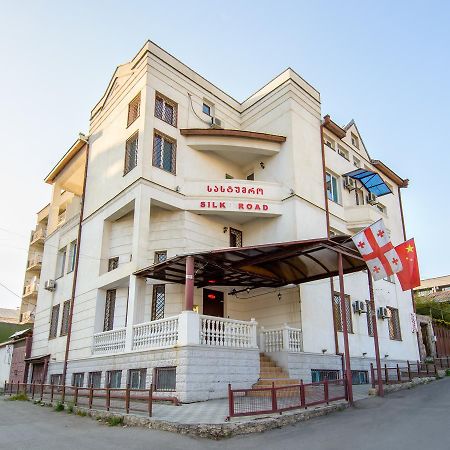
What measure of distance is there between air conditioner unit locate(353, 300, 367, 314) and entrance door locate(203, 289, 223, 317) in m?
6.47

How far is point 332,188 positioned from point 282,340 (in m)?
9.17

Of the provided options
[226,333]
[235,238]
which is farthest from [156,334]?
[235,238]

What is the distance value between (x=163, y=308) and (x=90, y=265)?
14.6ft

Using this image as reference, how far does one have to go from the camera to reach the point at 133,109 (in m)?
19.5

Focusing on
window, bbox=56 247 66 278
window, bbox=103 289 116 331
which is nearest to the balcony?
window, bbox=103 289 116 331

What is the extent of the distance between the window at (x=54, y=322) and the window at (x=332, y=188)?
14.5 meters

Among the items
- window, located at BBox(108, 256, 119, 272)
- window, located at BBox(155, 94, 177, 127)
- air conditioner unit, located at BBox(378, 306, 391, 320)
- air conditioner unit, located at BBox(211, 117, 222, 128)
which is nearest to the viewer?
window, located at BBox(108, 256, 119, 272)

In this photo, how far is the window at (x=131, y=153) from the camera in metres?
18.3

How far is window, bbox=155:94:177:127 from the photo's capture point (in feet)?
61.5

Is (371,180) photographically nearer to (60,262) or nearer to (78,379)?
(60,262)

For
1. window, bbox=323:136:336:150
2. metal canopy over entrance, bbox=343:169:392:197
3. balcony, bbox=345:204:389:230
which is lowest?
balcony, bbox=345:204:389:230

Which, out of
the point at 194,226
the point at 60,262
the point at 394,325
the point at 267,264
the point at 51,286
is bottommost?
the point at 394,325

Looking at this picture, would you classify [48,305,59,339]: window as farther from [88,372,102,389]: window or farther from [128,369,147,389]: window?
[128,369,147,389]: window

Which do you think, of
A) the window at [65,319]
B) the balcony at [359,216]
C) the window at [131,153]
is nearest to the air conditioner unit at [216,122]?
the window at [131,153]
